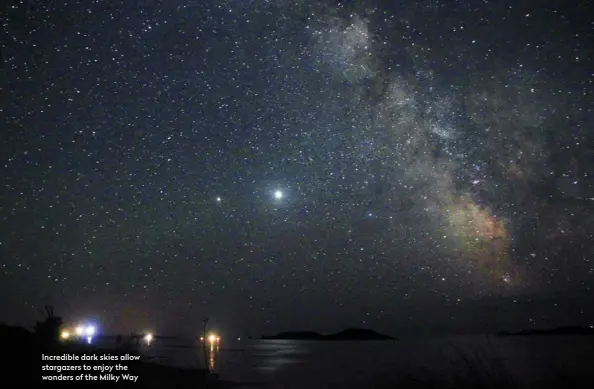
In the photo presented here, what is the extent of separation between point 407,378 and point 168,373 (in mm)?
12758

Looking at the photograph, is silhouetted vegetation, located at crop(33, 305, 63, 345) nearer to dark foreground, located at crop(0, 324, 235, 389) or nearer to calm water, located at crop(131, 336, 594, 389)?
dark foreground, located at crop(0, 324, 235, 389)

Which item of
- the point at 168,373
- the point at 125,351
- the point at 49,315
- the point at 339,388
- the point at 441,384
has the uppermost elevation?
the point at 49,315

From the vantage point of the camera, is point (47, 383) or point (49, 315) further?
point (49, 315)

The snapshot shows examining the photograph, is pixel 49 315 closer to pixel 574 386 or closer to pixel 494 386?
pixel 494 386

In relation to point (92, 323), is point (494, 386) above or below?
below

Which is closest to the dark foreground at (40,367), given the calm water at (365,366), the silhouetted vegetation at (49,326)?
the silhouetted vegetation at (49,326)

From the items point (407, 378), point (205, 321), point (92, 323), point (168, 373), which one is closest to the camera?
point (407, 378)

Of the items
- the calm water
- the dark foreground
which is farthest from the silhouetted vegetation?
the calm water

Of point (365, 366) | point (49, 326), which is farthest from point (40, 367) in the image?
point (365, 366)

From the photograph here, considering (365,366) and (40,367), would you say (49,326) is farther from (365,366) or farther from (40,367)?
(365,366)

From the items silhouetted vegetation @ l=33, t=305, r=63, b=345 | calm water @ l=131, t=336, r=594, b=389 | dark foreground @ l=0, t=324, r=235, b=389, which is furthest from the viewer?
calm water @ l=131, t=336, r=594, b=389

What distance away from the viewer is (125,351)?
18.5 metres

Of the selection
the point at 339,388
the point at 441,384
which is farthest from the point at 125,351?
the point at 339,388

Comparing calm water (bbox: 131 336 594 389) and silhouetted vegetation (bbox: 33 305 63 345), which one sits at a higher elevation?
silhouetted vegetation (bbox: 33 305 63 345)
